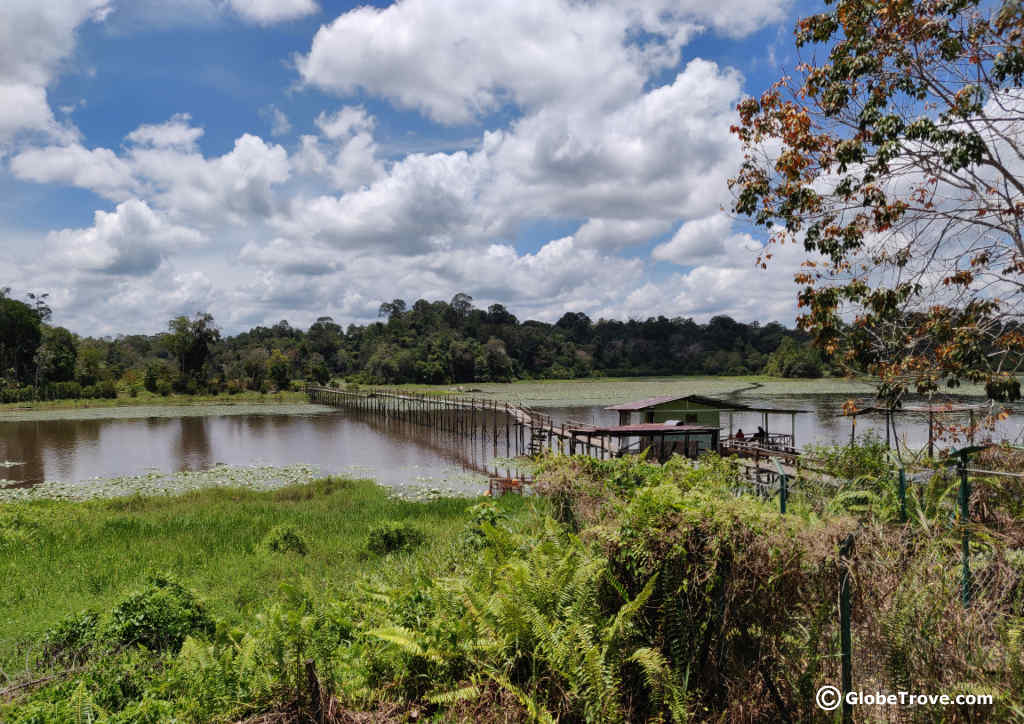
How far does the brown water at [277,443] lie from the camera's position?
29.4m

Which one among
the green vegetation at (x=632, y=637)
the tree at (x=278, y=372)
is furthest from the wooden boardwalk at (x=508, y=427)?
the tree at (x=278, y=372)

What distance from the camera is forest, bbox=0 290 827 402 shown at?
79.1 m

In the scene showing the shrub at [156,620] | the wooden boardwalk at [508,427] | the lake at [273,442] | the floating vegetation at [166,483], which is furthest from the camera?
the lake at [273,442]

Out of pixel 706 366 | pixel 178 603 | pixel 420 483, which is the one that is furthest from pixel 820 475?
pixel 706 366

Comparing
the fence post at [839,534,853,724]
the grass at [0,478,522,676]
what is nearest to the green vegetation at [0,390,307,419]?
the grass at [0,478,522,676]

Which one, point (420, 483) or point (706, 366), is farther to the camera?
point (706, 366)

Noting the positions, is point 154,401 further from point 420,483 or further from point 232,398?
point 420,483

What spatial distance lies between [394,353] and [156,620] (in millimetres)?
95628

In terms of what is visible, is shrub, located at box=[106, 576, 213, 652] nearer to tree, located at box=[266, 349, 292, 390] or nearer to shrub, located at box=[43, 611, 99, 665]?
shrub, located at box=[43, 611, 99, 665]

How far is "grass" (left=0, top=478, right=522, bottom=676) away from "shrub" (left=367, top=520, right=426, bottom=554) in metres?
0.27

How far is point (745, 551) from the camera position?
3.62 metres

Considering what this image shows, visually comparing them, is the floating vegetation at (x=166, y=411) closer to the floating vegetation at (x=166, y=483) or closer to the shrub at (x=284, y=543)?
the floating vegetation at (x=166, y=483)

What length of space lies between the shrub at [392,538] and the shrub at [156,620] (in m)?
5.28

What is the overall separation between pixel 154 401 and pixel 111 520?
7072cm
